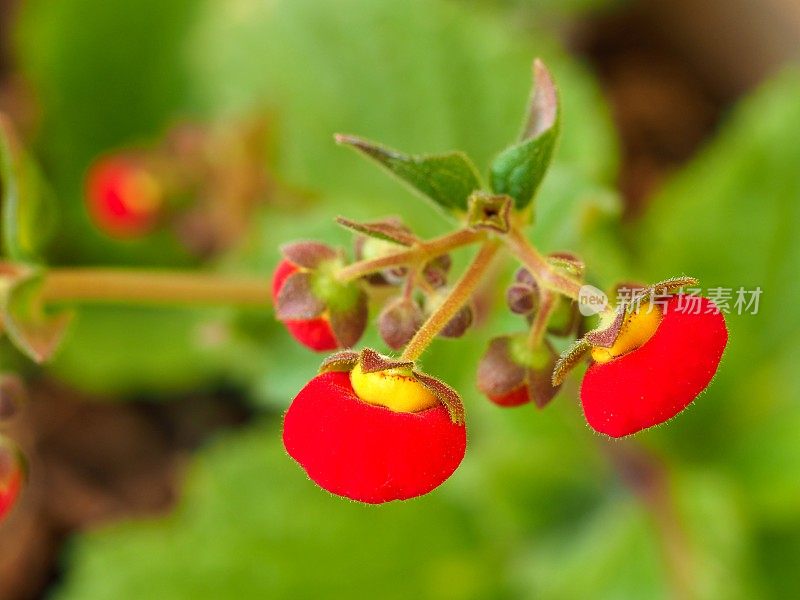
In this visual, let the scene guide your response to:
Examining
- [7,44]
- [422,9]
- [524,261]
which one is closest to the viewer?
[524,261]

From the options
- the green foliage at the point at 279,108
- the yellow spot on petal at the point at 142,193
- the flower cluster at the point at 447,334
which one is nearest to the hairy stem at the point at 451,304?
the flower cluster at the point at 447,334

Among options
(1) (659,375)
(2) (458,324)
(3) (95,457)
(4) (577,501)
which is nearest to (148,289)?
(2) (458,324)

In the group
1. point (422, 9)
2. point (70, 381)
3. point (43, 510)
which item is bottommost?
point (43, 510)

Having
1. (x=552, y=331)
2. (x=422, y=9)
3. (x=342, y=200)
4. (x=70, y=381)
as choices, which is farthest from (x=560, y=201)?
(x=70, y=381)

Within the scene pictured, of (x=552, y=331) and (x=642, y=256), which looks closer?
(x=552, y=331)

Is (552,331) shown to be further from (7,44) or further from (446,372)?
(7,44)

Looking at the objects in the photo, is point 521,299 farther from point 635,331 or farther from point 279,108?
point 279,108
